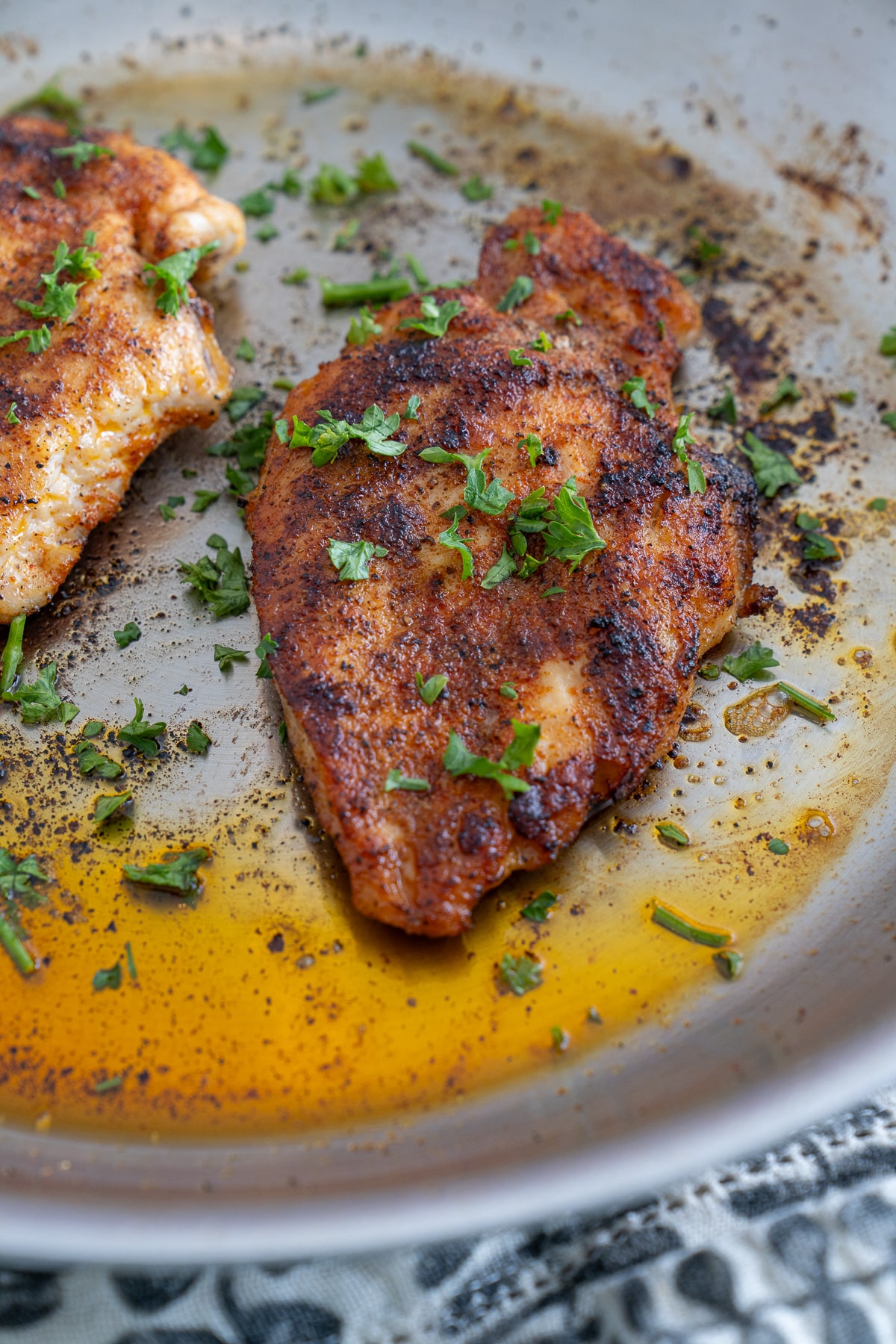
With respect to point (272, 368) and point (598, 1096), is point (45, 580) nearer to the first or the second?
point (272, 368)

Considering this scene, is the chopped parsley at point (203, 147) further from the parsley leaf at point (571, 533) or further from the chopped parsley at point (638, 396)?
the parsley leaf at point (571, 533)

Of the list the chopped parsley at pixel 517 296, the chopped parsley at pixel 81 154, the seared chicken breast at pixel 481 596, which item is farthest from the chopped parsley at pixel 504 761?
the chopped parsley at pixel 81 154

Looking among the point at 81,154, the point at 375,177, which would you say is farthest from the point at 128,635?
the point at 375,177

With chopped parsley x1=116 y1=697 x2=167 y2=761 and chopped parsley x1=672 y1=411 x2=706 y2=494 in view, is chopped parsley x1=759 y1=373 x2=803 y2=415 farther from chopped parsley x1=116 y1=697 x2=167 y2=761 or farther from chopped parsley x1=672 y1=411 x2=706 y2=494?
chopped parsley x1=116 y1=697 x2=167 y2=761

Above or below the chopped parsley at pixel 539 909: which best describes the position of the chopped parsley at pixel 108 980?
below

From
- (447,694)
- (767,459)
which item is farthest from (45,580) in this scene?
(767,459)

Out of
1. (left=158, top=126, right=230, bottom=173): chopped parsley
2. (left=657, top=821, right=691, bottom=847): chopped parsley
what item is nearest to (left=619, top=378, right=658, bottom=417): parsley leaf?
(left=657, top=821, right=691, bottom=847): chopped parsley
